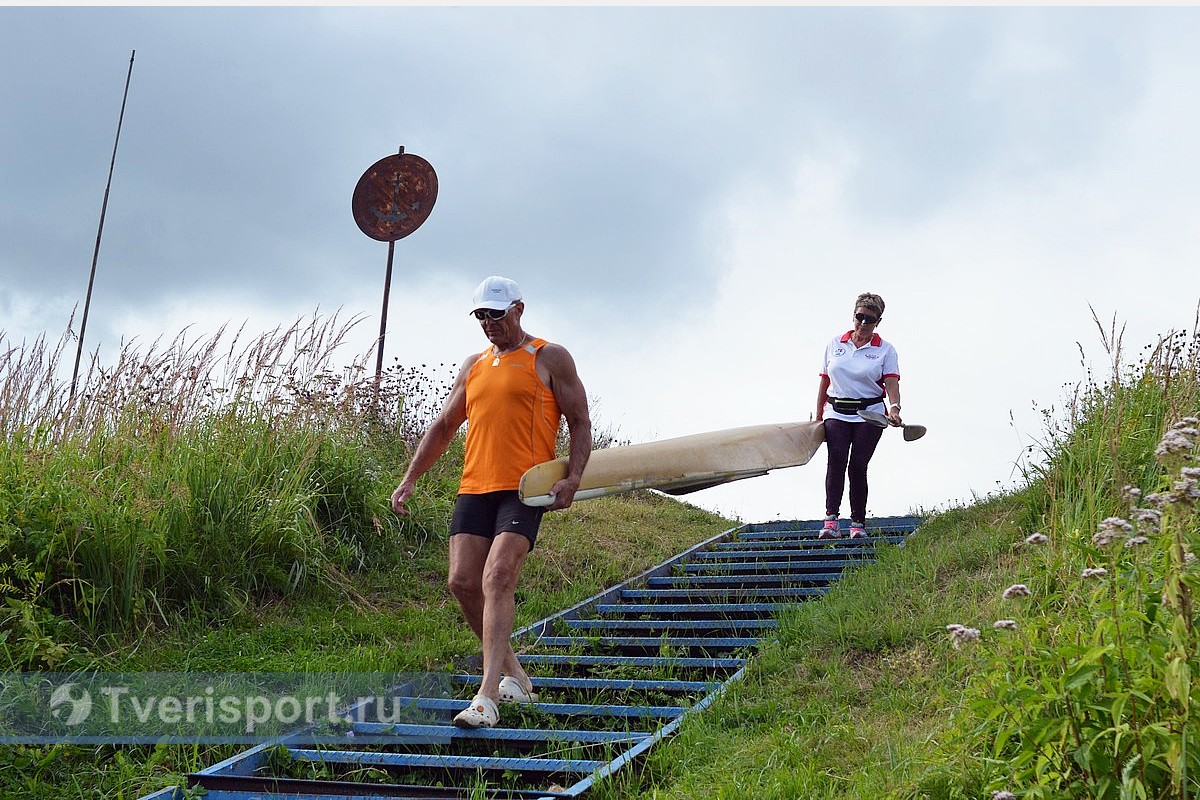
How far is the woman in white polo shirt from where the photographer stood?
28.7 ft

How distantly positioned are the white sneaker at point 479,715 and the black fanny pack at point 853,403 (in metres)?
4.47

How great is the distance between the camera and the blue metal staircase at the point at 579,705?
184 inches

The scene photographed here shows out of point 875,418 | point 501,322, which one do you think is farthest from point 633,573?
point 501,322

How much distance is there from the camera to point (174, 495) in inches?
287

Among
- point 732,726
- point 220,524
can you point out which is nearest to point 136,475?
point 220,524

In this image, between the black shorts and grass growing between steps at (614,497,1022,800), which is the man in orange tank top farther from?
grass growing between steps at (614,497,1022,800)

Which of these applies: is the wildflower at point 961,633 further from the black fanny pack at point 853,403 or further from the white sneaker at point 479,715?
the black fanny pack at point 853,403

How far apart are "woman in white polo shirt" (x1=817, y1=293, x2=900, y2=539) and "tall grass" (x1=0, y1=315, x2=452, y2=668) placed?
11.1 feet

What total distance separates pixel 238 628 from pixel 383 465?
9.13 ft

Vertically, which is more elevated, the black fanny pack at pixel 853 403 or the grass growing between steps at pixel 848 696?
the black fanny pack at pixel 853 403

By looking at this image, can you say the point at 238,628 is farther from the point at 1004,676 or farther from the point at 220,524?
the point at 1004,676

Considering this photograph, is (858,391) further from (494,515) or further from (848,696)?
(494,515)

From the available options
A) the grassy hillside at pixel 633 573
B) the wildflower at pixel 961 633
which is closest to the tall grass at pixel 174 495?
the grassy hillside at pixel 633 573

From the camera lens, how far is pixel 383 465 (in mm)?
9688
